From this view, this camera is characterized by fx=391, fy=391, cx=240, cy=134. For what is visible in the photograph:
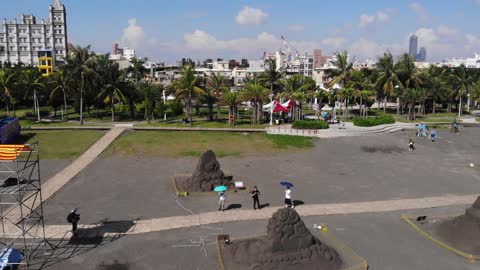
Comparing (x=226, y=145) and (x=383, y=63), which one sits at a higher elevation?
(x=383, y=63)

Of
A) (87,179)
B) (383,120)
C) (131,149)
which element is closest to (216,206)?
(87,179)

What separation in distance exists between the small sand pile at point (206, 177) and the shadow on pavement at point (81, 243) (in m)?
5.84

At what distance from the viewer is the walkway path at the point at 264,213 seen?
19672 mm

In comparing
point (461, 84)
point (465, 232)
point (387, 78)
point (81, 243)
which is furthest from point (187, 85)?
point (461, 84)

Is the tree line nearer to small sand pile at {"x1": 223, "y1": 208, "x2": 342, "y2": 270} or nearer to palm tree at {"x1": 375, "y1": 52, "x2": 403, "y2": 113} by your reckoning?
palm tree at {"x1": 375, "y1": 52, "x2": 403, "y2": 113}

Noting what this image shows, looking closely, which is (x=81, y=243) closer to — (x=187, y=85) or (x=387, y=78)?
(x=187, y=85)

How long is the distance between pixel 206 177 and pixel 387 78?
56.6 metres

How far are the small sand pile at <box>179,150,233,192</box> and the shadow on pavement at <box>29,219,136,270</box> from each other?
584 centimetres

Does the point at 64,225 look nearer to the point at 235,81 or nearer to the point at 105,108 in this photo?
the point at 105,108

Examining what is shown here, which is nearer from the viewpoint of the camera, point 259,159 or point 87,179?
point 87,179

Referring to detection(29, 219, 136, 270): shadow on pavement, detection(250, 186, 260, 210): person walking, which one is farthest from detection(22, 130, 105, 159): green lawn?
detection(250, 186, 260, 210): person walking

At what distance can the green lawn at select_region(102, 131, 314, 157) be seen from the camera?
37.8 m

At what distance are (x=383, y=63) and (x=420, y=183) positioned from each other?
50.2 metres

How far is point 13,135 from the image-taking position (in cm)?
4169
